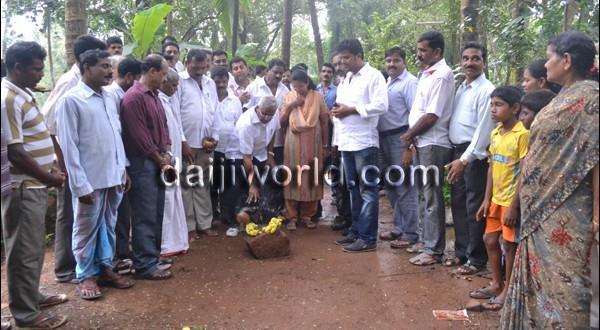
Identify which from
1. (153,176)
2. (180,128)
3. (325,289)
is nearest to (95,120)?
(153,176)

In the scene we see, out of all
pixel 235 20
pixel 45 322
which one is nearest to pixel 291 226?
pixel 45 322

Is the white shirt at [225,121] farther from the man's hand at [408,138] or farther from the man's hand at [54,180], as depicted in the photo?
the man's hand at [54,180]

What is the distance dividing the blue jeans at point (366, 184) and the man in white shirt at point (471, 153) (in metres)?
0.82

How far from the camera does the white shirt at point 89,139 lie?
345 cm

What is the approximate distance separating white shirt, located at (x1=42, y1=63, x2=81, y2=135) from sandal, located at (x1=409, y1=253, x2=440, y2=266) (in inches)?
134

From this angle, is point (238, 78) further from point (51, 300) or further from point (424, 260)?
point (51, 300)

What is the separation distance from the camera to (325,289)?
3.96 metres

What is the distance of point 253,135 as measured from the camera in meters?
5.43

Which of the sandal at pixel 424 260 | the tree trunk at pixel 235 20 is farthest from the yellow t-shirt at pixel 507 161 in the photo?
the tree trunk at pixel 235 20

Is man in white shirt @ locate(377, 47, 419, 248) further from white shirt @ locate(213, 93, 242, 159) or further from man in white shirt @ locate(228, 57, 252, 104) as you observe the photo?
man in white shirt @ locate(228, 57, 252, 104)

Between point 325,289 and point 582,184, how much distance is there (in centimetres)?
222

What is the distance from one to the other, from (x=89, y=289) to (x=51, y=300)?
10.6 inches

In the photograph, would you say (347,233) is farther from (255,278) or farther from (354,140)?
(255,278)

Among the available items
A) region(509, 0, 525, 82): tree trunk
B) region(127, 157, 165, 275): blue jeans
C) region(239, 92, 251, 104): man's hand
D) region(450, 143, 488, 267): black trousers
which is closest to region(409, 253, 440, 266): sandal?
region(450, 143, 488, 267): black trousers
